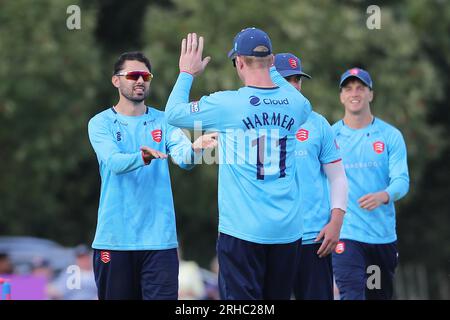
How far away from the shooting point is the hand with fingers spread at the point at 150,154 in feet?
30.3

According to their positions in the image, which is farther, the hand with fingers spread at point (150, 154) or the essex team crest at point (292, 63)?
the essex team crest at point (292, 63)

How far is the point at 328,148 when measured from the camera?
10.6 m

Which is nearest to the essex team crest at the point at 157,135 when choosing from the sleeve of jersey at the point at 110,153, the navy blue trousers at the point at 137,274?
the sleeve of jersey at the point at 110,153

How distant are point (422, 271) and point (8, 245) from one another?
10.7 metres

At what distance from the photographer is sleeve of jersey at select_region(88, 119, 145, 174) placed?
31.3ft

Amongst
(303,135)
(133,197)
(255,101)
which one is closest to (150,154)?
(133,197)

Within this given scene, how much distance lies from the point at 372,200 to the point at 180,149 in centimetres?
234

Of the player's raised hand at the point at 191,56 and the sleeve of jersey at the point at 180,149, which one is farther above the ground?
the player's raised hand at the point at 191,56

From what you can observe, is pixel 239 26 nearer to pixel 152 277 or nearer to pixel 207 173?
pixel 207 173

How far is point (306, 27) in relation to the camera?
2459 centimetres

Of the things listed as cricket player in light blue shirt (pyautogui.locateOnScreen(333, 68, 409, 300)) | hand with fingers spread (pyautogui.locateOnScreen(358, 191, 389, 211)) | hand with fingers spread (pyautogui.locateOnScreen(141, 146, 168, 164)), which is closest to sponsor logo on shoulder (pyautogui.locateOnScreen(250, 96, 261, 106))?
hand with fingers spread (pyautogui.locateOnScreen(141, 146, 168, 164))

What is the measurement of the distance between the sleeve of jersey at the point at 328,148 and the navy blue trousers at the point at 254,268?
1.55 metres

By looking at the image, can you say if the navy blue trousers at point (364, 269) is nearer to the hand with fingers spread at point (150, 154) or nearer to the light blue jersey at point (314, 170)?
the light blue jersey at point (314, 170)
